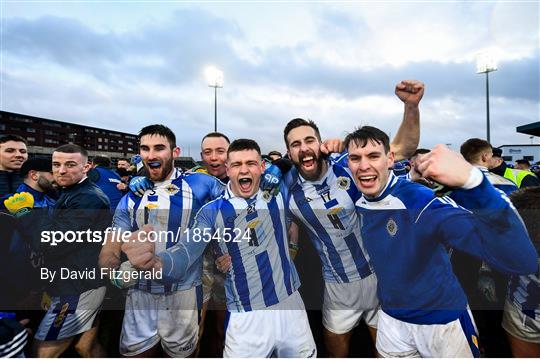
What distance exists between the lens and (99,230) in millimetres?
2674

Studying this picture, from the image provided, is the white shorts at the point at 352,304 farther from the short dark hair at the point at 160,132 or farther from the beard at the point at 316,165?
the short dark hair at the point at 160,132

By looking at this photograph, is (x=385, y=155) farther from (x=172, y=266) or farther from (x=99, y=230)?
(x=99, y=230)

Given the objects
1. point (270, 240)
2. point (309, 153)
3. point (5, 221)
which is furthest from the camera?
point (309, 153)

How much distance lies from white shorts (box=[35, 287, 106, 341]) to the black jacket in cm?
6

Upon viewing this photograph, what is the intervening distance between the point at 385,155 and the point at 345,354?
1.86 meters

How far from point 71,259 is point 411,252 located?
2.79 metres

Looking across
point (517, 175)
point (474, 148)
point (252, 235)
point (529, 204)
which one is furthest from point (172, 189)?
point (517, 175)

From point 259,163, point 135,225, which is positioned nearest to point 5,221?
point 135,225

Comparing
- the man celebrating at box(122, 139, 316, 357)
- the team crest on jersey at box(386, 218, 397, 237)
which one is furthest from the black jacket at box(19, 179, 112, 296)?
the team crest on jersey at box(386, 218, 397, 237)

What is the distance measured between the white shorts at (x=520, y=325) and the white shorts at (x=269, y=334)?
5.51 ft

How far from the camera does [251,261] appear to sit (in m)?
2.30

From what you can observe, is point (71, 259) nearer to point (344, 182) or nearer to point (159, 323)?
point (159, 323)

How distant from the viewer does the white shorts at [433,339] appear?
1.89 meters

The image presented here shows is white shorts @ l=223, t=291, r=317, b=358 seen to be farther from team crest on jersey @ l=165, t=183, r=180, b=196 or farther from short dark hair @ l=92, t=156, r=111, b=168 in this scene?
short dark hair @ l=92, t=156, r=111, b=168
